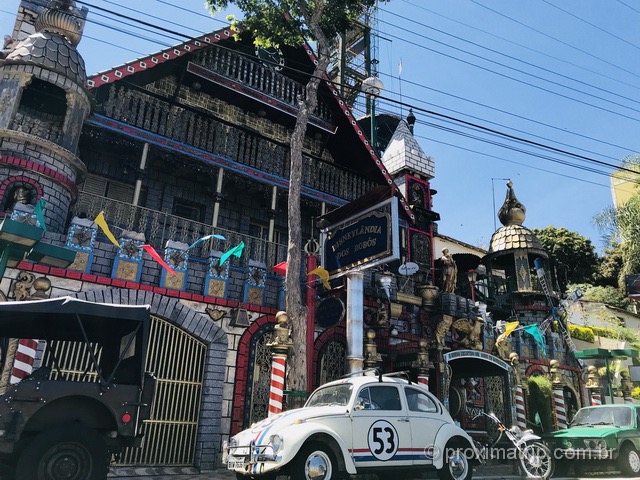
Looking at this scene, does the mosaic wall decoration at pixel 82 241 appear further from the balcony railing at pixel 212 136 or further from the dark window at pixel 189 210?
the dark window at pixel 189 210

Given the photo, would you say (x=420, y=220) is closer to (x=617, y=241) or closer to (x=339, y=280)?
(x=339, y=280)

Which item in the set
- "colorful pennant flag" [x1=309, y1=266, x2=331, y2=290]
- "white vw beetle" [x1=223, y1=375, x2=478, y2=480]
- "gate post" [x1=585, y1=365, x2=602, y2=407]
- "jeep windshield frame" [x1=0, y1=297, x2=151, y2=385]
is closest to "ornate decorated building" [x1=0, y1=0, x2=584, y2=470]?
"colorful pennant flag" [x1=309, y1=266, x2=331, y2=290]

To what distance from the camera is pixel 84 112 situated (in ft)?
42.8

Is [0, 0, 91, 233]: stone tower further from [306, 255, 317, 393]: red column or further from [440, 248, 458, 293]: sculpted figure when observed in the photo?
[440, 248, 458, 293]: sculpted figure

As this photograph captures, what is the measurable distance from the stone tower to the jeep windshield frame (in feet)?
13.9

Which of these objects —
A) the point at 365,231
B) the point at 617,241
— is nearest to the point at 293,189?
the point at 365,231

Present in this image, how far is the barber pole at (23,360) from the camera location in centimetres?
973

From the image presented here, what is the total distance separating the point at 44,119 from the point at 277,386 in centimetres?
932

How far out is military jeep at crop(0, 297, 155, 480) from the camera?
6.25 meters

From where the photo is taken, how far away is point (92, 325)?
788cm

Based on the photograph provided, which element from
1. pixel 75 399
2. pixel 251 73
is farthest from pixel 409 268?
pixel 75 399

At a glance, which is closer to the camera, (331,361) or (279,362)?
(279,362)

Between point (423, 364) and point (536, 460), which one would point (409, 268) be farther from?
point (536, 460)

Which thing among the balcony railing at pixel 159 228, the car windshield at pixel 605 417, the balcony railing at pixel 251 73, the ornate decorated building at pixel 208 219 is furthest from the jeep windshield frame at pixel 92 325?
the car windshield at pixel 605 417
